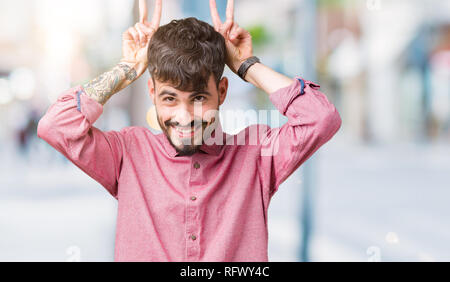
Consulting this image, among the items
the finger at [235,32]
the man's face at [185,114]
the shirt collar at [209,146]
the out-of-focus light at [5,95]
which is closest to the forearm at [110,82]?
the man's face at [185,114]

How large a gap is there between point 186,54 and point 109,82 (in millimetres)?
248

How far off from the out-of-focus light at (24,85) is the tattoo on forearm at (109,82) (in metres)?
12.0

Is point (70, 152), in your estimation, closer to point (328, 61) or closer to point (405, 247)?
point (405, 247)

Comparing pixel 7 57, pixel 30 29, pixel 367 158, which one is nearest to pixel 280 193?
pixel 367 158

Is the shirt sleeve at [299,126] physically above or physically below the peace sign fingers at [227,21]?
below

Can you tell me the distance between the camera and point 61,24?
5.11m

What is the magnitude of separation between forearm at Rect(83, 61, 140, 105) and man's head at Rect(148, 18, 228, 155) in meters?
0.08

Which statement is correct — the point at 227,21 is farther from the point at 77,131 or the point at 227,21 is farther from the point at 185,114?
the point at 77,131

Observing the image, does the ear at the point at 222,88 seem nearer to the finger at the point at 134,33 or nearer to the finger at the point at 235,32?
the finger at the point at 235,32

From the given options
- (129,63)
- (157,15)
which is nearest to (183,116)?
(129,63)

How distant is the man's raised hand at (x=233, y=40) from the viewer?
1.50 meters

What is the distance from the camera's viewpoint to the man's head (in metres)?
1.35

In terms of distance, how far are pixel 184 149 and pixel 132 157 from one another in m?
0.20

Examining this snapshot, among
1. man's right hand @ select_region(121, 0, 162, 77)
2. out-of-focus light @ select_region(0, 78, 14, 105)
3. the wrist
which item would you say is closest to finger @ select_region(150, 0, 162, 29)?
man's right hand @ select_region(121, 0, 162, 77)
